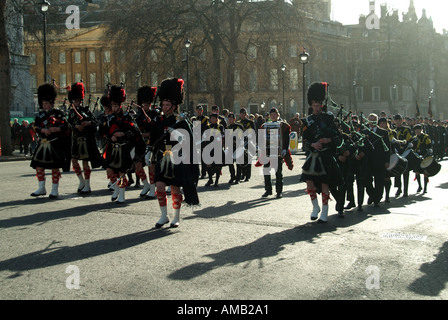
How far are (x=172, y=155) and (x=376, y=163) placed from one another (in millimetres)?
4912

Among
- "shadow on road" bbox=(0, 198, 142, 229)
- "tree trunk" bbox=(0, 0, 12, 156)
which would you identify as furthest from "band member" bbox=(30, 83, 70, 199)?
"tree trunk" bbox=(0, 0, 12, 156)

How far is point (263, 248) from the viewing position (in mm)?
7836

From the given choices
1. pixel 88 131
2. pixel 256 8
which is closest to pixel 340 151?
pixel 88 131

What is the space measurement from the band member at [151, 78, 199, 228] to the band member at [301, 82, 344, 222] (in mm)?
1903

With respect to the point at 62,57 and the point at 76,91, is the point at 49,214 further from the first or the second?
the point at 62,57

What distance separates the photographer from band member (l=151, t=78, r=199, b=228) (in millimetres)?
9383

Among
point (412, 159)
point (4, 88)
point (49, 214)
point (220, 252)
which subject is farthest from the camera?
point (4, 88)

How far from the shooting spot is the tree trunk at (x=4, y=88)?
91.1 ft

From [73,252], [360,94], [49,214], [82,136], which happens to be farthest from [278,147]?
[360,94]

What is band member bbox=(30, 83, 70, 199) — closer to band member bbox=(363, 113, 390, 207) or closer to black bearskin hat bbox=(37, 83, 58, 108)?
black bearskin hat bbox=(37, 83, 58, 108)

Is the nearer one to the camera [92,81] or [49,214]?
[49,214]

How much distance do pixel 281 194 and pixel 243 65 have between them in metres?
30.2

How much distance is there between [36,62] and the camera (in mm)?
82250

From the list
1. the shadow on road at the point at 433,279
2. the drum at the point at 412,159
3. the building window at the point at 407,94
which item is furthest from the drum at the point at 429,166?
the building window at the point at 407,94
